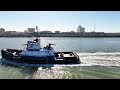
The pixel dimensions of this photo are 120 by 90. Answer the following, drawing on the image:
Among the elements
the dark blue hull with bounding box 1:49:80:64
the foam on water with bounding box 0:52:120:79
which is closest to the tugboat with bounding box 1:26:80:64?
the dark blue hull with bounding box 1:49:80:64

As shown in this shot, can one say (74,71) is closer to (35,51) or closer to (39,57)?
(39,57)

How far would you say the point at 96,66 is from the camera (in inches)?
862

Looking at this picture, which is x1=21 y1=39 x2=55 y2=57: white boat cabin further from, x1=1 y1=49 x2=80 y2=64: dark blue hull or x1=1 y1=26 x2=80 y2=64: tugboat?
x1=1 y1=49 x2=80 y2=64: dark blue hull

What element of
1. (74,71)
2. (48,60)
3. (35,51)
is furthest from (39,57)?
(74,71)

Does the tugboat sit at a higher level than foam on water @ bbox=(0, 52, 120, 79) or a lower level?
higher

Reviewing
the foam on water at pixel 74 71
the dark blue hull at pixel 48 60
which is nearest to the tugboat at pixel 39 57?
the dark blue hull at pixel 48 60

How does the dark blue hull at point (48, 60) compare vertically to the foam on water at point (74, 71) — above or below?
above

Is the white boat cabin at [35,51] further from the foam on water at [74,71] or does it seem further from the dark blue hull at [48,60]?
the foam on water at [74,71]

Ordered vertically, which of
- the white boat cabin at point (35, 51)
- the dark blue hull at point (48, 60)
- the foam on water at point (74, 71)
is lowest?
the foam on water at point (74, 71)

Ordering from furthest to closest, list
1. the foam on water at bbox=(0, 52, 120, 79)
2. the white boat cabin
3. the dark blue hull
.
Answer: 1. the white boat cabin
2. the dark blue hull
3. the foam on water at bbox=(0, 52, 120, 79)
